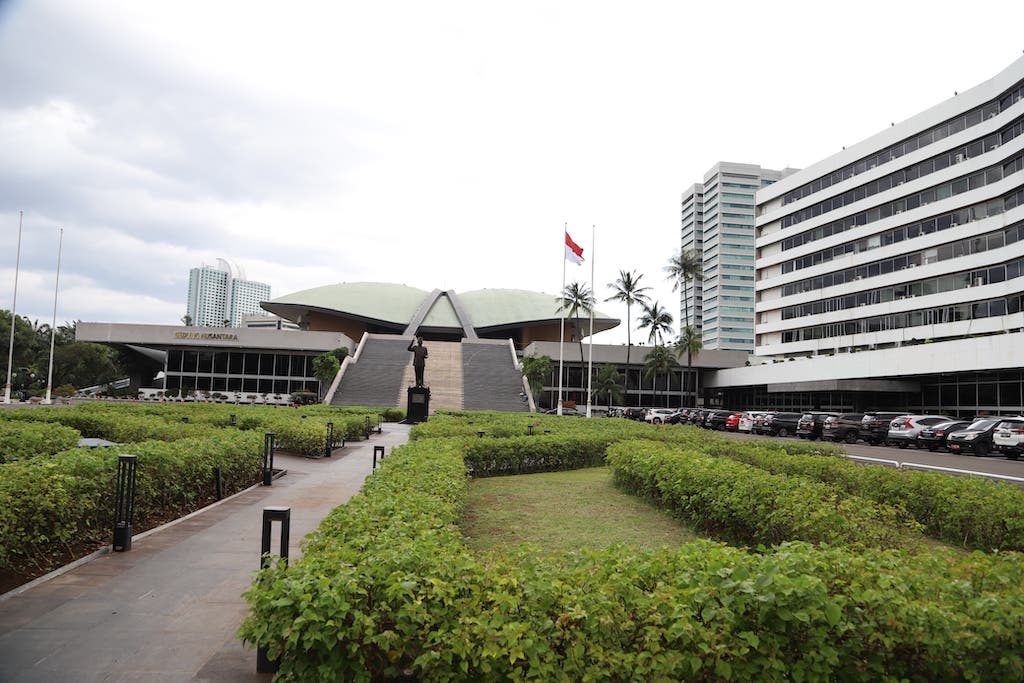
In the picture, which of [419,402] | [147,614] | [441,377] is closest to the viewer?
[147,614]

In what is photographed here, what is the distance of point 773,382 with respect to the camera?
176ft

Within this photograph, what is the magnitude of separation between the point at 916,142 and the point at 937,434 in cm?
3381

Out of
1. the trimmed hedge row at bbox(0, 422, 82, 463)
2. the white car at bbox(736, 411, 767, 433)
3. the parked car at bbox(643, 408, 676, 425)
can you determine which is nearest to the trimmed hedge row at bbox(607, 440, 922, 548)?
the trimmed hedge row at bbox(0, 422, 82, 463)

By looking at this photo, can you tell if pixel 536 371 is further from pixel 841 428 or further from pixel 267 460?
pixel 267 460

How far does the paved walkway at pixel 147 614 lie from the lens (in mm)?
4160

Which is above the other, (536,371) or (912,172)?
(912,172)

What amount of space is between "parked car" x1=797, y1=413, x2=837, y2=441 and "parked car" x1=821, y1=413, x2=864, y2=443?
0.74 ft

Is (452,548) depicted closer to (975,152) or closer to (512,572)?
(512,572)

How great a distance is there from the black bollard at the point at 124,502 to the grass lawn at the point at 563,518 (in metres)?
3.66

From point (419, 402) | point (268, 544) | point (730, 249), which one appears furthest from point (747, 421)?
point (730, 249)

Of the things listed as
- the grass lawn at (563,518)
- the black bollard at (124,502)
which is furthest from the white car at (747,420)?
the black bollard at (124,502)

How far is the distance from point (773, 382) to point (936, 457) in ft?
102

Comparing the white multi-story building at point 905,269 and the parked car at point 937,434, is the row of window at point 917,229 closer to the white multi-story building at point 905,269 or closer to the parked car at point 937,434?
the white multi-story building at point 905,269

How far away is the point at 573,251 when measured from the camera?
3922cm
